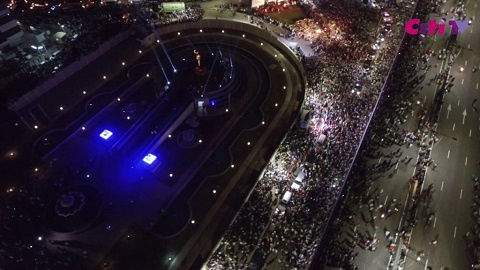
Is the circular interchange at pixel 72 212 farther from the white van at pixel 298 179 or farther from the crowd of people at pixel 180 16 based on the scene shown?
the crowd of people at pixel 180 16

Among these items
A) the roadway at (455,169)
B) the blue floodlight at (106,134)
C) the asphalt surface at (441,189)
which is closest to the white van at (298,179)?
the asphalt surface at (441,189)

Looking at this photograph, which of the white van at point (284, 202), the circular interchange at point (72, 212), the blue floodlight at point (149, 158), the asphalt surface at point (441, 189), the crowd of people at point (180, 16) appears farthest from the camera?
the crowd of people at point (180, 16)

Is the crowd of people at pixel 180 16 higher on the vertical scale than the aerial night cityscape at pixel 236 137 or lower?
Answer: higher

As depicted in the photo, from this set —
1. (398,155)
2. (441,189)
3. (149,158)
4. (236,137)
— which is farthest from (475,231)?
(149,158)

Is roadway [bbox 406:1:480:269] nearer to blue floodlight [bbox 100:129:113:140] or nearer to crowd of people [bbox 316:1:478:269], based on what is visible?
crowd of people [bbox 316:1:478:269]

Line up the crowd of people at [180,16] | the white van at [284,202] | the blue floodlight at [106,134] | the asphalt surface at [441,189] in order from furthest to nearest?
the crowd of people at [180,16]
the blue floodlight at [106,134]
the white van at [284,202]
the asphalt surface at [441,189]

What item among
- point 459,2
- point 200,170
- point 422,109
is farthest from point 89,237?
point 459,2
